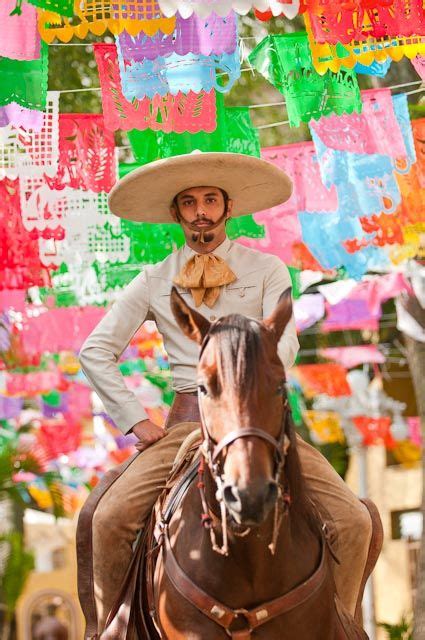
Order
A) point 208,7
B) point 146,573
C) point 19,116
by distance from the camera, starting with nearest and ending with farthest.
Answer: point 146,573, point 208,7, point 19,116


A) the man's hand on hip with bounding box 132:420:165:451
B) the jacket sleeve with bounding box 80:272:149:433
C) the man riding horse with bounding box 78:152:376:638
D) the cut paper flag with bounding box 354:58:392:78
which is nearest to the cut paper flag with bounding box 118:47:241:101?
the cut paper flag with bounding box 354:58:392:78

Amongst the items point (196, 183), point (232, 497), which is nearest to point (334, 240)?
point (196, 183)

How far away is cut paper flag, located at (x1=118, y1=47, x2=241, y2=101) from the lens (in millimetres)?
8055

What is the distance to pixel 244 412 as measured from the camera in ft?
13.9

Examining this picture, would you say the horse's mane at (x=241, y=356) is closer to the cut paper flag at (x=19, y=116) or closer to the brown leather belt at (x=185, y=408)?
the brown leather belt at (x=185, y=408)

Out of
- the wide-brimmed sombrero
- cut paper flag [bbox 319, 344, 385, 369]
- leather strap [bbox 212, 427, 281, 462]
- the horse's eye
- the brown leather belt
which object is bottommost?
cut paper flag [bbox 319, 344, 385, 369]

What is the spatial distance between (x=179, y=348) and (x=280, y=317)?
1.74m

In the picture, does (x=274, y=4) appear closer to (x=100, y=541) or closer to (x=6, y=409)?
(x=100, y=541)

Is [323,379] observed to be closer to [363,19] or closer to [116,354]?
[363,19]

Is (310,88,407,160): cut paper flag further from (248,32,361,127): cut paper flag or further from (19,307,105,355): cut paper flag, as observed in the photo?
(19,307,105,355): cut paper flag

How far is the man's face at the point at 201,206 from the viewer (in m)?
6.37

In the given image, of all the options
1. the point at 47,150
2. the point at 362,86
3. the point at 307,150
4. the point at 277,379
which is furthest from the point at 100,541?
the point at 362,86

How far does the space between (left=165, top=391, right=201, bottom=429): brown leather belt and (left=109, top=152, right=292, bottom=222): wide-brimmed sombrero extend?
120 cm

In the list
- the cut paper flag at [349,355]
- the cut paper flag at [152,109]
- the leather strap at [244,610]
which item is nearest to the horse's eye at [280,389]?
the leather strap at [244,610]
